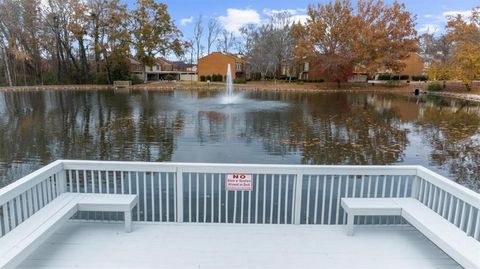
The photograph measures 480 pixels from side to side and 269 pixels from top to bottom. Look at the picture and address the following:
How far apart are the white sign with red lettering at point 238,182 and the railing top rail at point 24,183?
1.91 meters

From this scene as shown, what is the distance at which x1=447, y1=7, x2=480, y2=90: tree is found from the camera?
32.4 meters

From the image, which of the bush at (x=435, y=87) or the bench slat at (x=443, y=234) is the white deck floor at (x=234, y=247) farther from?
the bush at (x=435, y=87)

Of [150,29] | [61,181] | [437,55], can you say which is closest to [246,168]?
[61,181]

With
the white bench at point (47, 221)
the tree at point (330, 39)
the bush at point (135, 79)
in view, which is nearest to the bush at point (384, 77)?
the tree at point (330, 39)

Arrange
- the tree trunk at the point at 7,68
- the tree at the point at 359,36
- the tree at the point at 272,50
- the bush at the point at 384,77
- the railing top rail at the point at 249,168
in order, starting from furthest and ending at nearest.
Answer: the bush at the point at 384,77 → the tree at the point at 272,50 → the tree at the point at 359,36 → the tree trunk at the point at 7,68 → the railing top rail at the point at 249,168

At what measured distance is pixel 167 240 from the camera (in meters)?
3.42

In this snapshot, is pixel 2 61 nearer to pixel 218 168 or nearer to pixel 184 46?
pixel 184 46

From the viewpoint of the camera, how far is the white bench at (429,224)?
2734 mm

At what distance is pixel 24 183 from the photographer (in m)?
3.22

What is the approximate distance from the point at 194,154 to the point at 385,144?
618 centimetres

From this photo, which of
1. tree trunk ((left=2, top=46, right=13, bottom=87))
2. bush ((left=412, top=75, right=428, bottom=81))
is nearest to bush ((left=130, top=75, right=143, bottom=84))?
tree trunk ((left=2, top=46, right=13, bottom=87))

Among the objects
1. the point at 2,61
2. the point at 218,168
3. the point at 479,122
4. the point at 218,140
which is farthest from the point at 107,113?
the point at 2,61

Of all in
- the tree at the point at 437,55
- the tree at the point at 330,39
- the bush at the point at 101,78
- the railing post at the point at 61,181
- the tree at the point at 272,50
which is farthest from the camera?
the tree at the point at 272,50

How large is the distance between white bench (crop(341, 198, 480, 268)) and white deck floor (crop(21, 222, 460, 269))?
23cm
